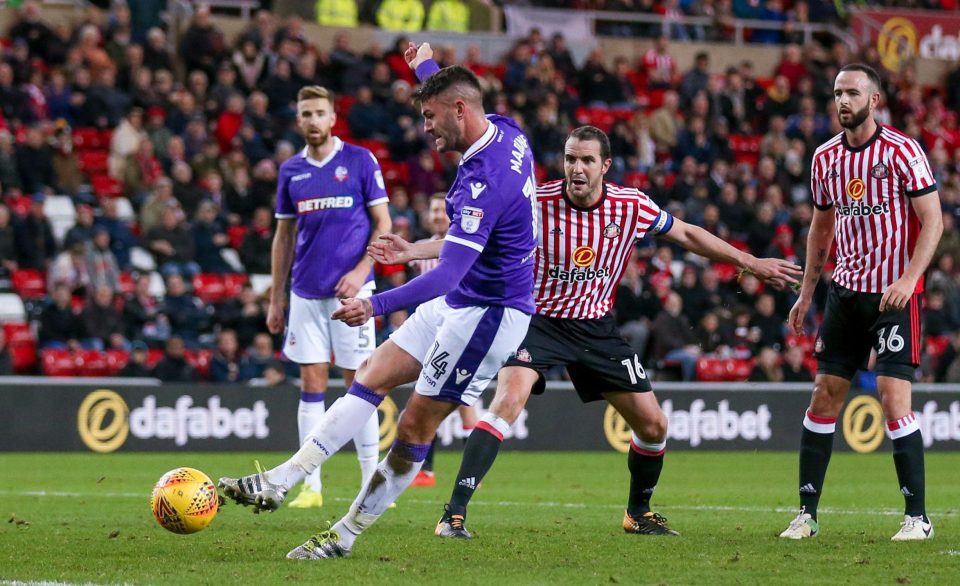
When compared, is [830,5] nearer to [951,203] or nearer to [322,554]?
[951,203]

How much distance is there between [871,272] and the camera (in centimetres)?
834

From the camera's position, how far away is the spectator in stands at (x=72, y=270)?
17.9 m

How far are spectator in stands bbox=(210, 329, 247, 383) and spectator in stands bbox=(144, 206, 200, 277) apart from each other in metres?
1.64

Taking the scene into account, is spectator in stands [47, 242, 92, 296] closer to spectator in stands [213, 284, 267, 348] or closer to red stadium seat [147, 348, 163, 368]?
red stadium seat [147, 348, 163, 368]

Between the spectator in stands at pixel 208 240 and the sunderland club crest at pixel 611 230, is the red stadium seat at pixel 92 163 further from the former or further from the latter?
the sunderland club crest at pixel 611 230

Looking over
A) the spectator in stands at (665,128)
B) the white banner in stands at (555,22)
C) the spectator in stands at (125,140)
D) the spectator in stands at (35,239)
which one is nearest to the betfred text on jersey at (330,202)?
the spectator in stands at (35,239)

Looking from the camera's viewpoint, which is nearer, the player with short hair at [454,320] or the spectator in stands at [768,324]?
the player with short hair at [454,320]

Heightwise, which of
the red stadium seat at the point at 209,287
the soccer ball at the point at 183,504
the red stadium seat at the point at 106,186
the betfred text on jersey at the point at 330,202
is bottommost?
the red stadium seat at the point at 209,287

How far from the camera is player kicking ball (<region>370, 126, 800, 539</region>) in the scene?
8.42 metres

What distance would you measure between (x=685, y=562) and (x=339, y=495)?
4662 mm

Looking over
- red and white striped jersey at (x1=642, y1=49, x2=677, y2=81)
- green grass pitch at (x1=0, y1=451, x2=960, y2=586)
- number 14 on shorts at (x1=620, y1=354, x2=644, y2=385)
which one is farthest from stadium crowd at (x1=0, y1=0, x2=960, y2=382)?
number 14 on shorts at (x1=620, y1=354, x2=644, y2=385)

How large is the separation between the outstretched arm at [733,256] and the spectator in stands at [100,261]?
11.2 m

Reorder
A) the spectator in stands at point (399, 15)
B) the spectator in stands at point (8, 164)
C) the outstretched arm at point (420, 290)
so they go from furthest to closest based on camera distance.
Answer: the spectator in stands at point (399, 15)
the spectator in stands at point (8, 164)
the outstretched arm at point (420, 290)

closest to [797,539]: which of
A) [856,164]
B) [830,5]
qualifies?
[856,164]
